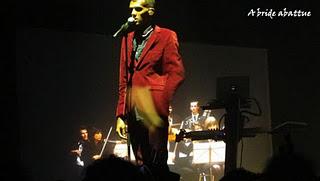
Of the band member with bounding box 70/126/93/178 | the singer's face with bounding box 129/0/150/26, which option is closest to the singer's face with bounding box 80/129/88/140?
the band member with bounding box 70/126/93/178

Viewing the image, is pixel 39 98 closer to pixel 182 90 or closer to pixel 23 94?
pixel 23 94

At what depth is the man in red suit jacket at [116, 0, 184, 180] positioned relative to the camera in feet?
10.6

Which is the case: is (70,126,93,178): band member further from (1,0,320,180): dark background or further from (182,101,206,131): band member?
(1,0,320,180): dark background

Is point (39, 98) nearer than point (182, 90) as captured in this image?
Yes

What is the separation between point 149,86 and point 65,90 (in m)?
1.24


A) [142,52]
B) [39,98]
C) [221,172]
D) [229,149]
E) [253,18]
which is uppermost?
[253,18]

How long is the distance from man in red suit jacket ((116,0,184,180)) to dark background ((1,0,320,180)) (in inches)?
51.7

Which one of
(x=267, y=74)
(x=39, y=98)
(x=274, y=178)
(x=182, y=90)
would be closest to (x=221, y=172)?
(x=182, y=90)

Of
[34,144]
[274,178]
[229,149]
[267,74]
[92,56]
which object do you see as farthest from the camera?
[267,74]

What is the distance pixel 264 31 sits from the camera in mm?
5125

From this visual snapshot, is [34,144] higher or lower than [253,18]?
lower

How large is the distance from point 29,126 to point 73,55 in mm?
643

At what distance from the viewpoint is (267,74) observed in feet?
16.6

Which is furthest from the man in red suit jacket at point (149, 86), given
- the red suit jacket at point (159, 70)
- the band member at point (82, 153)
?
the band member at point (82, 153)
